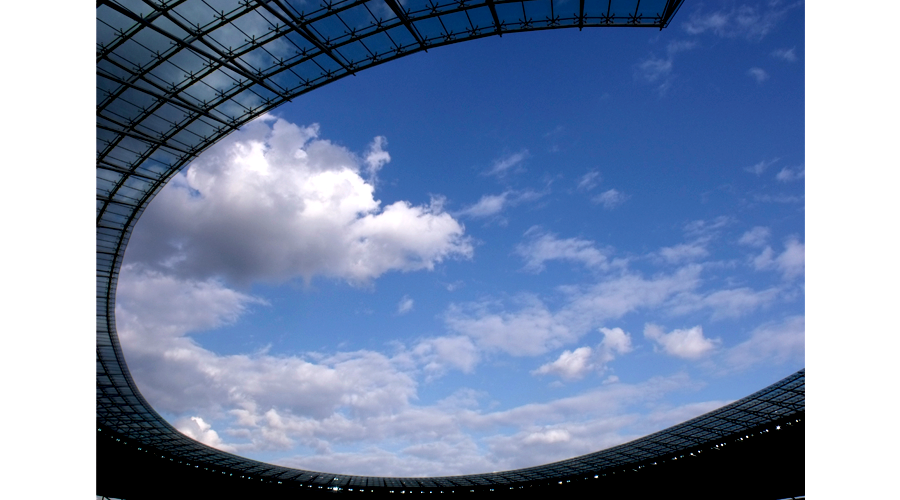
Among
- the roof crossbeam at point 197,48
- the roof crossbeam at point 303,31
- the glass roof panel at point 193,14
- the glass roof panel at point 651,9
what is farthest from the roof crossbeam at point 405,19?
the roof crossbeam at point 197,48

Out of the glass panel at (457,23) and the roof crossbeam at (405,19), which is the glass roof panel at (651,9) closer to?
the roof crossbeam at (405,19)

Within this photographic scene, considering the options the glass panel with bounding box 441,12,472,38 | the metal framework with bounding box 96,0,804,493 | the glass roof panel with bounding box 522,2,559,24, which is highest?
the glass roof panel with bounding box 522,2,559,24

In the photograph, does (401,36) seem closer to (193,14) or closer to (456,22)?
(456,22)

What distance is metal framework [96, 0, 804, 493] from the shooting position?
23.7 m

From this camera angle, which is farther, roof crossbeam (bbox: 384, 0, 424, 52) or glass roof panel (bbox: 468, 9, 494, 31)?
glass roof panel (bbox: 468, 9, 494, 31)

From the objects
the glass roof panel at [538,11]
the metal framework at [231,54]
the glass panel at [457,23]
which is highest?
the glass roof panel at [538,11]

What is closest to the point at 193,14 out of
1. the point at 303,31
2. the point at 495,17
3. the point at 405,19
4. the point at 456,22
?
the point at 303,31

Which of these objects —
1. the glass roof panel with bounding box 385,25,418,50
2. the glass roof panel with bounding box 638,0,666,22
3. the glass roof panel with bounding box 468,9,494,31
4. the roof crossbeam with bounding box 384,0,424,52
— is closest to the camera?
the glass roof panel with bounding box 638,0,666,22

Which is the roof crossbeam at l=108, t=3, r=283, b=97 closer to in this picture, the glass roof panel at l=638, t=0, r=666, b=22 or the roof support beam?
the roof support beam

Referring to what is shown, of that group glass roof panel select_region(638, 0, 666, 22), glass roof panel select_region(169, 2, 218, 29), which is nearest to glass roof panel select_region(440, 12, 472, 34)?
glass roof panel select_region(638, 0, 666, 22)

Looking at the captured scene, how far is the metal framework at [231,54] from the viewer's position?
A: 23.7 meters

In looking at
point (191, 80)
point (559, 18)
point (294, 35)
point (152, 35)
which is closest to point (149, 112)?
point (191, 80)
